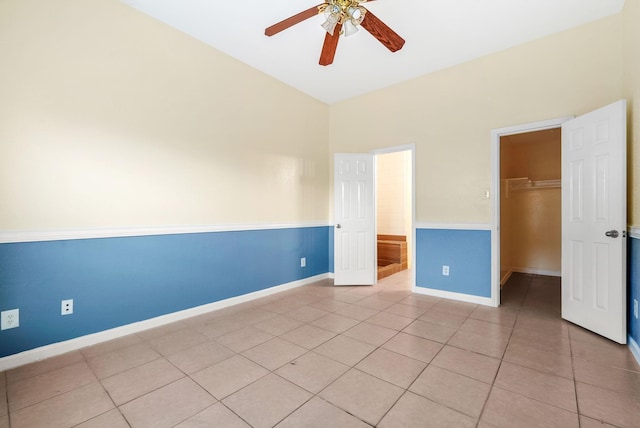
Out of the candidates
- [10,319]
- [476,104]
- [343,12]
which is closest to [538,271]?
A: [476,104]

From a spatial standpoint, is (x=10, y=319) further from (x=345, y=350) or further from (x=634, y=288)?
(x=634, y=288)

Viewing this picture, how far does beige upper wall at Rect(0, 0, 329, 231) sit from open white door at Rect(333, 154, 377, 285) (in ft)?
3.33

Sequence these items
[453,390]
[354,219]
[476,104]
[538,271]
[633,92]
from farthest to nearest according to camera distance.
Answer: [538,271] → [354,219] → [476,104] → [633,92] → [453,390]

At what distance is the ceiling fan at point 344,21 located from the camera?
1971 millimetres

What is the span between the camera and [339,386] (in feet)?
5.78

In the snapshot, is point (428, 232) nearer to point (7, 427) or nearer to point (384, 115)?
point (384, 115)

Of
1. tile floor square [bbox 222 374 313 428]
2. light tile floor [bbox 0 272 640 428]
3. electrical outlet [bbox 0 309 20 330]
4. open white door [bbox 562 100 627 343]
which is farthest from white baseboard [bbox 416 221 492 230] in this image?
electrical outlet [bbox 0 309 20 330]

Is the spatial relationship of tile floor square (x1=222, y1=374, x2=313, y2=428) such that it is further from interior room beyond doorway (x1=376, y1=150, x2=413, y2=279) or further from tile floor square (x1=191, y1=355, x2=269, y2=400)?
interior room beyond doorway (x1=376, y1=150, x2=413, y2=279)

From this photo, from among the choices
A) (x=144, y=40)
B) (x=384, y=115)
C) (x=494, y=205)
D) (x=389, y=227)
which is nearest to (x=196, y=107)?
(x=144, y=40)

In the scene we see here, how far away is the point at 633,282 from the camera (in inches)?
88.0

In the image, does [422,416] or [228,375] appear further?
[228,375]

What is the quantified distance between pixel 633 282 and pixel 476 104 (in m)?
2.26

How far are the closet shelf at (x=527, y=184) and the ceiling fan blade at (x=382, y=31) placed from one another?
3646 millimetres

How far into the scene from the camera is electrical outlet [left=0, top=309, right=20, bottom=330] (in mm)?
1956
